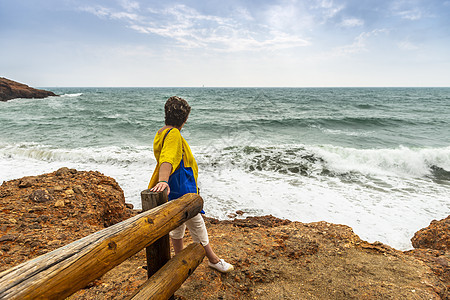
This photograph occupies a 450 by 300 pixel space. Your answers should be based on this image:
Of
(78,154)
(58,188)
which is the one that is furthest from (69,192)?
(78,154)

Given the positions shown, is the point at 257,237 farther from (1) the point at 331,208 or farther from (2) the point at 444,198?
(2) the point at 444,198

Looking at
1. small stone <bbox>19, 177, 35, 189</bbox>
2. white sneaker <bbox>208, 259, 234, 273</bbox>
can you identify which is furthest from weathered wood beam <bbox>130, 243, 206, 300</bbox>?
small stone <bbox>19, 177, 35, 189</bbox>

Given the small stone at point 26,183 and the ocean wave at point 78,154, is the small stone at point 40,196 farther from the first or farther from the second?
the ocean wave at point 78,154

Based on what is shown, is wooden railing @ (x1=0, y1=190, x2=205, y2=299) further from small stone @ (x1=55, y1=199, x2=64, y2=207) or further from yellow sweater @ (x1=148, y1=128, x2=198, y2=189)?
small stone @ (x1=55, y1=199, x2=64, y2=207)

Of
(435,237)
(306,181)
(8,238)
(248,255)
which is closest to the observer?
(8,238)

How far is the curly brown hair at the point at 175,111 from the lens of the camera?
217 centimetres

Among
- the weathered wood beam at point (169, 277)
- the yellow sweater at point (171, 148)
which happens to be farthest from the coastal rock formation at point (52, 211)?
the yellow sweater at point (171, 148)

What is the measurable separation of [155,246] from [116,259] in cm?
54

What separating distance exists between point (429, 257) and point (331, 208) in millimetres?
2579

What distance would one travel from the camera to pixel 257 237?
3.98 meters

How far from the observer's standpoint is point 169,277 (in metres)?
1.94

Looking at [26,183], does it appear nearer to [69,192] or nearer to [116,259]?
[69,192]

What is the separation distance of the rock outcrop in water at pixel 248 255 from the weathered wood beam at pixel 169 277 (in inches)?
20.3

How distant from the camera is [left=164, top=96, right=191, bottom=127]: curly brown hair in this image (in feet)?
7.11
